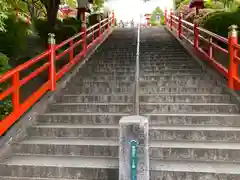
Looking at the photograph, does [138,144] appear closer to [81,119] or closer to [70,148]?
[70,148]

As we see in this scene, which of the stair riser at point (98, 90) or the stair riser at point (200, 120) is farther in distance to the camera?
the stair riser at point (98, 90)

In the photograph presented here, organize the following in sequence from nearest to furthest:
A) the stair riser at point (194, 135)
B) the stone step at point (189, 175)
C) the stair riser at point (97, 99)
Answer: the stone step at point (189, 175), the stair riser at point (194, 135), the stair riser at point (97, 99)

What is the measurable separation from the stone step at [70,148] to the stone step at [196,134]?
0.68 meters

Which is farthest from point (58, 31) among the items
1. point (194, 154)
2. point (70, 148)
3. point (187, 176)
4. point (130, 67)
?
point (187, 176)

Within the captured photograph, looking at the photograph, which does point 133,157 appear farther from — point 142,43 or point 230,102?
point 142,43

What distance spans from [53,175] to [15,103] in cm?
141

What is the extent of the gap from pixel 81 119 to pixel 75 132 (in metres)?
0.45

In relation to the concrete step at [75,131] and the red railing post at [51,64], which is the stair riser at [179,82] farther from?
the concrete step at [75,131]

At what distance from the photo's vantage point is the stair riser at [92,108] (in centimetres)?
570

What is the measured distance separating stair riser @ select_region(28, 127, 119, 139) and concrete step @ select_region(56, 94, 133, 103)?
128 centimetres

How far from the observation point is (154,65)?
338 inches

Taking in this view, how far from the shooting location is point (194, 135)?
470 cm

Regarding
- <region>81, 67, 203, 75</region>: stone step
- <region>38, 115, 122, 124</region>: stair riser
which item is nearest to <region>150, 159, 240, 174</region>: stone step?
<region>38, 115, 122, 124</region>: stair riser

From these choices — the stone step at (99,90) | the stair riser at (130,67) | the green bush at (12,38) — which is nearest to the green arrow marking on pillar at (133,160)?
the stone step at (99,90)
